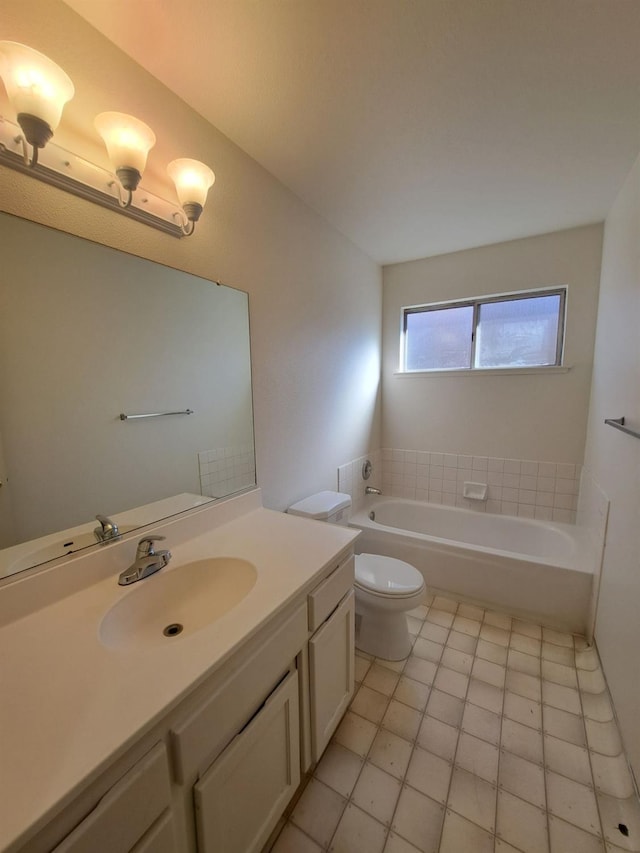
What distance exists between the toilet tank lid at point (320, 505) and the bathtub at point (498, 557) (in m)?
0.52

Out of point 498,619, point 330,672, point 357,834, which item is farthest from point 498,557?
point 357,834

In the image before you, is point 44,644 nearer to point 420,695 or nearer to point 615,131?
point 420,695

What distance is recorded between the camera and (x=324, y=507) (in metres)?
1.86

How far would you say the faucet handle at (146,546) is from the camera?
3.37ft

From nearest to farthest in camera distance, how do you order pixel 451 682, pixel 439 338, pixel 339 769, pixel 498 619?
1. pixel 339 769
2. pixel 451 682
3. pixel 498 619
4. pixel 439 338

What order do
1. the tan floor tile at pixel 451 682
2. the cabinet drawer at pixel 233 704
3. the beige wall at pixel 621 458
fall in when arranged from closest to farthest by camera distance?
1. the cabinet drawer at pixel 233 704
2. the beige wall at pixel 621 458
3. the tan floor tile at pixel 451 682

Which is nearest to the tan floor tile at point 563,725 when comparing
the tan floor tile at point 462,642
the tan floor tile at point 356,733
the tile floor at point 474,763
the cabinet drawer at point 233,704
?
the tile floor at point 474,763

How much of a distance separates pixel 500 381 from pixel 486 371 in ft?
0.42

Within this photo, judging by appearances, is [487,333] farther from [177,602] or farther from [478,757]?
[177,602]

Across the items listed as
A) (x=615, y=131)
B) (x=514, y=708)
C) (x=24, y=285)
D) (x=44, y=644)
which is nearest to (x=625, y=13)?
(x=615, y=131)

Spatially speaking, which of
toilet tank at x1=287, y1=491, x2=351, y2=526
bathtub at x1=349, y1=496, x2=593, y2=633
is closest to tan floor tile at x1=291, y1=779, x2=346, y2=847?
toilet tank at x1=287, y1=491, x2=351, y2=526

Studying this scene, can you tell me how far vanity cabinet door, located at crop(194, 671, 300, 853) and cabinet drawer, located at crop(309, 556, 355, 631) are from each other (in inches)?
6.6

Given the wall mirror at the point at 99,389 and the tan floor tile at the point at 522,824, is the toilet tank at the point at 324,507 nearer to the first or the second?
the wall mirror at the point at 99,389

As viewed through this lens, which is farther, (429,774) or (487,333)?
(487,333)
